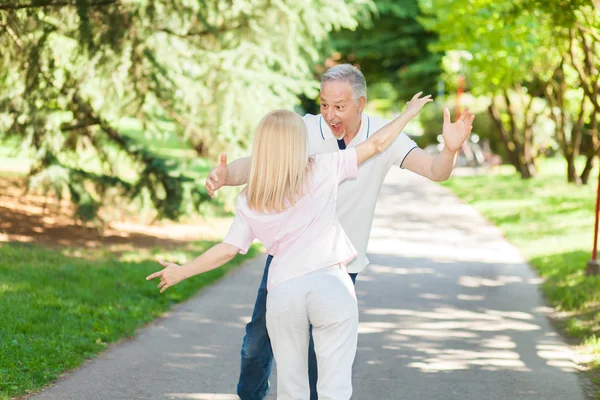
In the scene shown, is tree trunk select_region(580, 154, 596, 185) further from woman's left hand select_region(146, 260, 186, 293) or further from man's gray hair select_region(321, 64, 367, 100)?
woman's left hand select_region(146, 260, 186, 293)

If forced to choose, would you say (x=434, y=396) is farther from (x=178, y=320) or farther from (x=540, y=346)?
(x=178, y=320)

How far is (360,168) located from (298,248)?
0.75 m

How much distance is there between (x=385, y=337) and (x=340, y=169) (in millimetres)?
3967

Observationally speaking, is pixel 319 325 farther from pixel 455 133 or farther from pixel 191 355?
pixel 191 355

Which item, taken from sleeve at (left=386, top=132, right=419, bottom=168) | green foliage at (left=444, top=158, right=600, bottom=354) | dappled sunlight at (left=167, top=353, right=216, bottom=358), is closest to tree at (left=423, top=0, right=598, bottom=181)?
green foliage at (left=444, top=158, right=600, bottom=354)

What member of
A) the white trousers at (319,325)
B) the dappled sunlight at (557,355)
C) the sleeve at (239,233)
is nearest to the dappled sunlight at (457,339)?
the dappled sunlight at (557,355)

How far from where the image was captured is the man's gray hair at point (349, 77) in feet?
14.3

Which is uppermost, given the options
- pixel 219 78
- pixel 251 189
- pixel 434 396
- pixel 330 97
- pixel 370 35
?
pixel 370 35

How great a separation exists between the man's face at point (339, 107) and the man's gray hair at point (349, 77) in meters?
0.02

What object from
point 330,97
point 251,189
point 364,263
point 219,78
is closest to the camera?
point 251,189

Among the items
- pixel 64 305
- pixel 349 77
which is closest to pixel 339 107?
pixel 349 77

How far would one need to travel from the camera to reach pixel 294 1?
13375 millimetres

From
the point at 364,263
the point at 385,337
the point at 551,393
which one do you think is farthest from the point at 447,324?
the point at 364,263

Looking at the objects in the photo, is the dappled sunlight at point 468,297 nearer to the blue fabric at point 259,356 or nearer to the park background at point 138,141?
the park background at point 138,141
